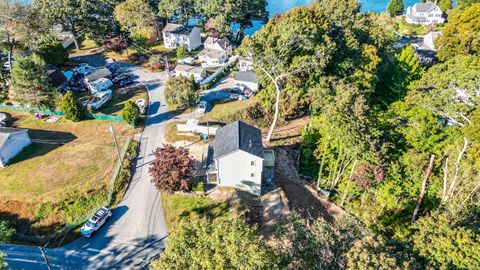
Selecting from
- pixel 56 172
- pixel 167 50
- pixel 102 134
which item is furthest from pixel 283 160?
pixel 167 50

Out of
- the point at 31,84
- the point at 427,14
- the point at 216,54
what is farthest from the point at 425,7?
the point at 31,84

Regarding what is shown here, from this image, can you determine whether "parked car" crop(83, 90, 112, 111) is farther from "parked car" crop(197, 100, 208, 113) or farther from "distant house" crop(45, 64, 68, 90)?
"parked car" crop(197, 100, 208, 113)

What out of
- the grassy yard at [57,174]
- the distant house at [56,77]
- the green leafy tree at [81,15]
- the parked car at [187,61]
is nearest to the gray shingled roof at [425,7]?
the parked car at [187,61]

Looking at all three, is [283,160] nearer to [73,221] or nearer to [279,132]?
[279,132]

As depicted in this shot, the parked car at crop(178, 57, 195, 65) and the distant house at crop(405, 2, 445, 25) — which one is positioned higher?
the distant house at crop(405, 2, 445, 25)

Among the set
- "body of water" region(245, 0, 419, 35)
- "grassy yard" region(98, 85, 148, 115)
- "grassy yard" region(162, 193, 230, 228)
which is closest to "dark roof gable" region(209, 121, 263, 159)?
"grassy yard" region(162, 193, 230, 228)

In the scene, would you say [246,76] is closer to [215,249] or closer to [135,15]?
[135,15]

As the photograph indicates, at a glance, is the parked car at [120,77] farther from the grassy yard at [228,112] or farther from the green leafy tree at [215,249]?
the green leafy tree at [215,249]

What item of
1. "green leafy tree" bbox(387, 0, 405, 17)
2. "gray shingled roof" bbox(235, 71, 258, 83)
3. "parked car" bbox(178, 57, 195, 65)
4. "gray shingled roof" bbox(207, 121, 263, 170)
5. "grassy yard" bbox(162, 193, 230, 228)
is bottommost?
"grassy yard" bbox(162, 193, 230, 228)
